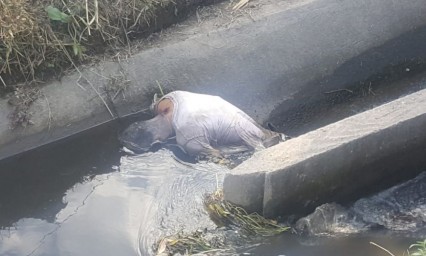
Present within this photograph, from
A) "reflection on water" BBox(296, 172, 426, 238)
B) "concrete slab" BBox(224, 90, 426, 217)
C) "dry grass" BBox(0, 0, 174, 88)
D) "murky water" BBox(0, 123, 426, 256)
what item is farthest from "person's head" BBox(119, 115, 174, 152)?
"reflection on water" BBox(296, 172, 426, 238)

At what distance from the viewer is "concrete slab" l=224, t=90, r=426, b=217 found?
16.6 feet

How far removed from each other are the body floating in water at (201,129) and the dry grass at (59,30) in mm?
905

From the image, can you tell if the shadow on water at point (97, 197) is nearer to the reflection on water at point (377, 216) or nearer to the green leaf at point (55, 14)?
the reflection on water at point (377, 216)

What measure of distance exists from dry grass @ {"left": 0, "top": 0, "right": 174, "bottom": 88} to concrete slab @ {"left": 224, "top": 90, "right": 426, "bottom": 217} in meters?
2.34

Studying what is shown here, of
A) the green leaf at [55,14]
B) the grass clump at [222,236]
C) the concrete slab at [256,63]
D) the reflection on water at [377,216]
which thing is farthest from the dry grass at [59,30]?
the reflection on water at [377,216]

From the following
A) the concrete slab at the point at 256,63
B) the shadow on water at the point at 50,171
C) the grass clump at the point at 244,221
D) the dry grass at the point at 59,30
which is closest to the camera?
the grass clump at the point at 244,221

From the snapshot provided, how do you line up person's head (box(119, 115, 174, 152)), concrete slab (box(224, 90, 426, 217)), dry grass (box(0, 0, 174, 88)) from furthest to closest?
person's head (box(119, 115, 174, 152)), dry grass (box(0, 0, 174, 88)), concrete slab (box(224, 90, 426, 217))

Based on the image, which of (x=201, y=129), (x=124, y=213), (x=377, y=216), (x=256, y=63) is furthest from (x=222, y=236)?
(x=256, y=63)

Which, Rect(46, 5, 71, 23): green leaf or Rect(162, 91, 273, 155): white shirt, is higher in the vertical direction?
Rect(46, 5, 71, 23): green leaf

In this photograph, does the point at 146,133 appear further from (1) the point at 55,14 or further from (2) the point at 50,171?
(1) the point at 55,14

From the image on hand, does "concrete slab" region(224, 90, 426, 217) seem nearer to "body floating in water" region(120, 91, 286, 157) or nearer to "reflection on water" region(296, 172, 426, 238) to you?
"reflection on water" region(296, 172, 426, 238)

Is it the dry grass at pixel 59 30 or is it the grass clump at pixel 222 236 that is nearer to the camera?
the grass clump at pixel 222 236

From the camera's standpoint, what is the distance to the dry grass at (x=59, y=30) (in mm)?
6316

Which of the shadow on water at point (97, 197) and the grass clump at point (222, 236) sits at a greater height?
the shadow on water at point (97, 197)
